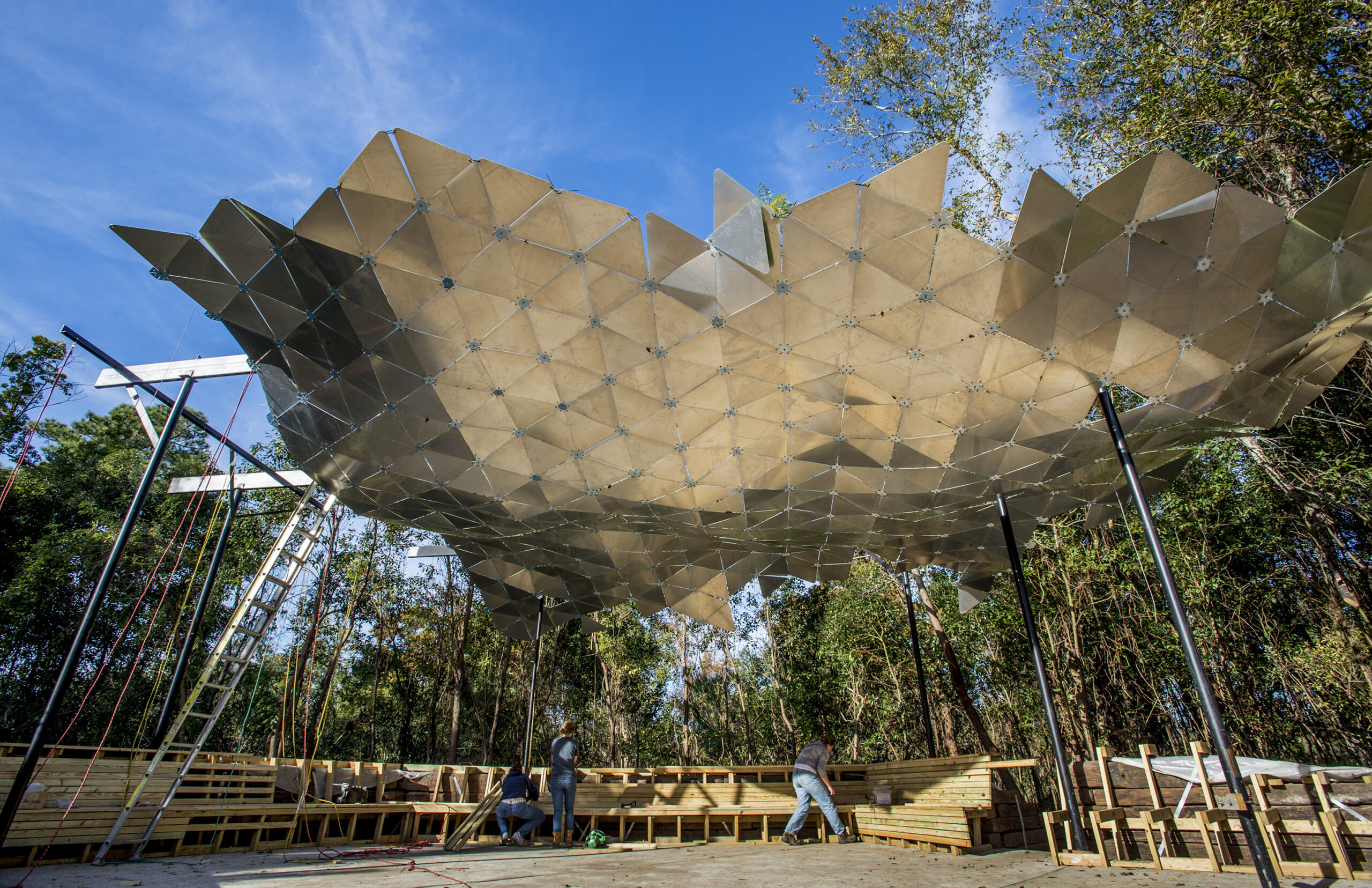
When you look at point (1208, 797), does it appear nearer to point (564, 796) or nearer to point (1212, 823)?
point (1212, 823)

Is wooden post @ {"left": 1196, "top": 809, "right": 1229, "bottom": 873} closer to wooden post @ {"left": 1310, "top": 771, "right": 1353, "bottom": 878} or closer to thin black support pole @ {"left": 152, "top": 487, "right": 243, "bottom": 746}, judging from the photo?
wooden post @ {"left": 1310, "top": 771, "right": 1353, "bottom": 878}

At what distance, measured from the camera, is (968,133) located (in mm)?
22875

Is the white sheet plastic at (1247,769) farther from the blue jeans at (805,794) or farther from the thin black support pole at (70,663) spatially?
the thin black support pole at (70,663)

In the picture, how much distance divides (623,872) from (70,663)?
7074 mm

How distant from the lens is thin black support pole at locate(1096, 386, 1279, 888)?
6.41m

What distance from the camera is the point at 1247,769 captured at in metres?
8.70

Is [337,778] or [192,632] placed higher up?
[192,632]

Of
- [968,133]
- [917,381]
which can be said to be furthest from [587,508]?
[968,133]

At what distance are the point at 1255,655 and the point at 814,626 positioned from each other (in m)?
20.3

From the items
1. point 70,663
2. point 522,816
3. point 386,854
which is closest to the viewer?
point 70,663

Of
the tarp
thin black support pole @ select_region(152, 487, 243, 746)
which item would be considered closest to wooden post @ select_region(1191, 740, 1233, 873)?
the tarp

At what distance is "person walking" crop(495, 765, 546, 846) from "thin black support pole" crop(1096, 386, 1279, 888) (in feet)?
33.1

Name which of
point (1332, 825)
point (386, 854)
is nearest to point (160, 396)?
point (386, 854)

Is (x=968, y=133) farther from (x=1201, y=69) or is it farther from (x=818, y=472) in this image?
(x=818, y=472)
